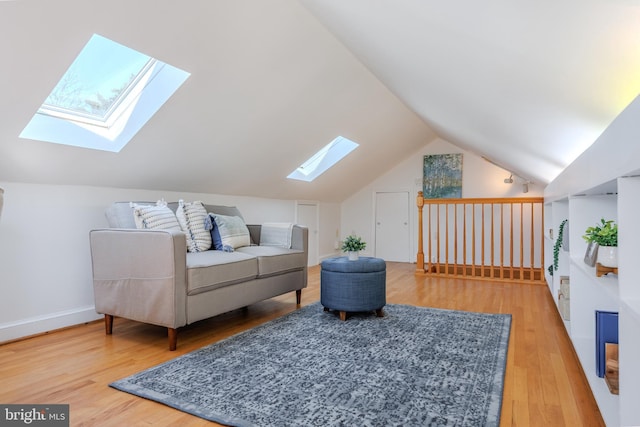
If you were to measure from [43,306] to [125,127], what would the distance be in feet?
Answer: 4.46

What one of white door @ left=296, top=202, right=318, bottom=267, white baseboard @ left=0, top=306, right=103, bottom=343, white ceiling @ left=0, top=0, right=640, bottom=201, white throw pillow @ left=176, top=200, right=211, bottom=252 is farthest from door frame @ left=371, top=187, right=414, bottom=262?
white baseboard @ left=0, top=306, right=103, bottom=343

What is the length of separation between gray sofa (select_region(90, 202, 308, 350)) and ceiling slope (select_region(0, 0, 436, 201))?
54 centimetres

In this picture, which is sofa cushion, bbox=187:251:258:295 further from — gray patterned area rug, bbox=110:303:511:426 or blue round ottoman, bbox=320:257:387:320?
blue round ottoman, bbox=320:257:387:320

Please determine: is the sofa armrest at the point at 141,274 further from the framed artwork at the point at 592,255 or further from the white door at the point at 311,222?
the white door at the point at 311,222

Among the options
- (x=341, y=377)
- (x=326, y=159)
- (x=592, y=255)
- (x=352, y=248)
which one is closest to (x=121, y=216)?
(x=352, y=248)

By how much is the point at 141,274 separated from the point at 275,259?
102 cm

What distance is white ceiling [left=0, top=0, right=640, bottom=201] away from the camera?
1229mm

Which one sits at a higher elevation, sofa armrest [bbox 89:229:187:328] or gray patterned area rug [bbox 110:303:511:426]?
sofa armrest [bbox 89:229:187:328]

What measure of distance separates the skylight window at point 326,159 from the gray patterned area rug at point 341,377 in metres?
2.87

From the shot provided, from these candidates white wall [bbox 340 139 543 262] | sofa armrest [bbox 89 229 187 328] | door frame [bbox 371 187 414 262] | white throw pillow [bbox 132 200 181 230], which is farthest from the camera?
door frame [bbox 371 187 414 262]

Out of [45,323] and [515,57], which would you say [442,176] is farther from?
[45,323]

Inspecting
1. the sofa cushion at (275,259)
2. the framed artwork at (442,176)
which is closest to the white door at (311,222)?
the framed artwork at (442,176)

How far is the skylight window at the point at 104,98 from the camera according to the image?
2.38m

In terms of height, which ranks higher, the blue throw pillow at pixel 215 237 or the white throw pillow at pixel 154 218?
the white throw pillow at pixel 154 218
